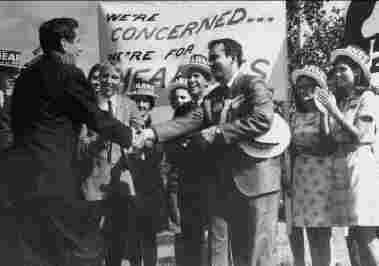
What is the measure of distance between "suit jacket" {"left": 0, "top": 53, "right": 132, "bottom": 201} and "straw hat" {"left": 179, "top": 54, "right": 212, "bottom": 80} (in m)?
0.85

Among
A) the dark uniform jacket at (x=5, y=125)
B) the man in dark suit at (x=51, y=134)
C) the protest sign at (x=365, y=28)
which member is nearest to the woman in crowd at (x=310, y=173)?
the protest sign at (x=365, y=28)

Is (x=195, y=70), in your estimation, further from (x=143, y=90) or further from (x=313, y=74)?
(x=313, y=74)

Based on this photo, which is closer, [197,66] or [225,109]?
[225,109]

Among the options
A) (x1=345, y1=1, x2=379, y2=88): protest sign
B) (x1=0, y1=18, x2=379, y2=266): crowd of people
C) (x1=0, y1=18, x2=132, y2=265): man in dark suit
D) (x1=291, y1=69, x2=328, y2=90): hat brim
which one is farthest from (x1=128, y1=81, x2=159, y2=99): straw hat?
(x1=345, y1=1, x2=379, y2=88): protest sign

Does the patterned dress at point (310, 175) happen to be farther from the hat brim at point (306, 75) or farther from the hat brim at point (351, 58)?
the hat brim at point (351, 58)

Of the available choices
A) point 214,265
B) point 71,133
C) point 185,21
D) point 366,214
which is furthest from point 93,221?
point 366,214

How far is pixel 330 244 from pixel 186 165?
132 centimetres

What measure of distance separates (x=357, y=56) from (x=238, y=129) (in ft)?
3.91

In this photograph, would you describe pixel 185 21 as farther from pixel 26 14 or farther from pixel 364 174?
pixel 364 174

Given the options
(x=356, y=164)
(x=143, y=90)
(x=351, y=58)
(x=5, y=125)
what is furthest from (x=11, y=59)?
(x=356, y=164)

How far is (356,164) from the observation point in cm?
450

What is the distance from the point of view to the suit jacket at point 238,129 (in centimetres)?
428

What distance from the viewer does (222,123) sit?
4336 millimetres

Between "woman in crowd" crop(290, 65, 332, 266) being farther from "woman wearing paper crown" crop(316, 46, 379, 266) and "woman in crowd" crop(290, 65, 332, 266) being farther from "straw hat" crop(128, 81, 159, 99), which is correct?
"straw hat" crop(128, 81, 159, 99)
